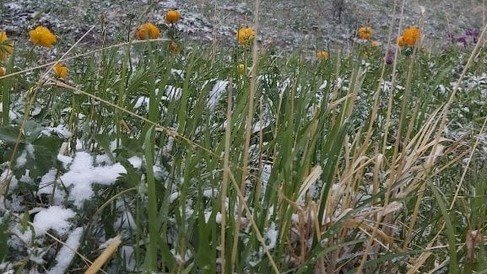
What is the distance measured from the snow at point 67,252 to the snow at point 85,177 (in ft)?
0.18

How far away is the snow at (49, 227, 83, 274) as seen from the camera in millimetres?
944

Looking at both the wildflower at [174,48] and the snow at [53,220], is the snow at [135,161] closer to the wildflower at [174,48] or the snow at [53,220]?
the snow at [53,220]

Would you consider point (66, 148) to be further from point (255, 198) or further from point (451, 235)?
point (451, 235)

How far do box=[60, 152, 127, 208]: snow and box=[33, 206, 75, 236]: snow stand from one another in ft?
0.08

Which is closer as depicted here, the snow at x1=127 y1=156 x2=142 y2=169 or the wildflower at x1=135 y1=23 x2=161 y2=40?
the snow at x1=127 y1=156 x2=142 y2=169

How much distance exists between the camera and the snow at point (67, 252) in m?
0.94

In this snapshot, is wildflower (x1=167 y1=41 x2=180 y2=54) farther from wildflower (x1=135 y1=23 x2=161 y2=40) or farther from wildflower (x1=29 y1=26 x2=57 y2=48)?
wildflower (x1=29 y1=26 x2=57 y2=48)

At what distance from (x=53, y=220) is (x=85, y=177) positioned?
10 cm

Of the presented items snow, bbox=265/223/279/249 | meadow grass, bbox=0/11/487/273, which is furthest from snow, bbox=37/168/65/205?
snow, bbox=265/223/279/249

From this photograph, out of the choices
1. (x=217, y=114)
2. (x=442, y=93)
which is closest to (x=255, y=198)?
(x=217, y=114)

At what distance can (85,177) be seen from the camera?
3.51ft

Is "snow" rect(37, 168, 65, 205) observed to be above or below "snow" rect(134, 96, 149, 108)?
above

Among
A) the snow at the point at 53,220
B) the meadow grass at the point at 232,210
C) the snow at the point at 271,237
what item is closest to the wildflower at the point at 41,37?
the meadow grass at the point at 232,210

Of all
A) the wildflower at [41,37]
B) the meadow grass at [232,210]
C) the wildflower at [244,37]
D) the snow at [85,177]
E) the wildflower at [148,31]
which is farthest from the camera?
the wildflower at [244,37]
